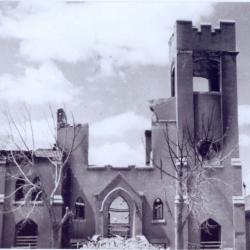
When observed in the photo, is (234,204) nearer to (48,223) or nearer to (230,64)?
(230,64)

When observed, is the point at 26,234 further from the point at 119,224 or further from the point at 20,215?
the point at 119,224

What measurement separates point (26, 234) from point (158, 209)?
8542 millimetres

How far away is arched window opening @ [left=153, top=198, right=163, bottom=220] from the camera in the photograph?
34500mm

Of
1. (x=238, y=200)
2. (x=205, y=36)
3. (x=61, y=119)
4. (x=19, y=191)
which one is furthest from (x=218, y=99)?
(x=19, y=191)

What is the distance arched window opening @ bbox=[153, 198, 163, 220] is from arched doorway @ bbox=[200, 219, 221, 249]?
2.83 m

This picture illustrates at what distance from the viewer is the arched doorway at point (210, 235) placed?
109ft

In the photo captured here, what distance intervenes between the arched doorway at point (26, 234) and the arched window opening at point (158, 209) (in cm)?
760

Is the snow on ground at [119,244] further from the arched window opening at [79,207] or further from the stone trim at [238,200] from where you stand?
the stone trim at [238,200]

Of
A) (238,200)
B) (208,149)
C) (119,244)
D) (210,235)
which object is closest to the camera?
(119,244)

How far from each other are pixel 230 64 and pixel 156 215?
440 inches

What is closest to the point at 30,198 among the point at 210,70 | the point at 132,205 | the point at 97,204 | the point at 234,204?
the point at 97,204

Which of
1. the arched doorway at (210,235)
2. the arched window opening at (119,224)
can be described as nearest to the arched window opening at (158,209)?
the arched window opening at (119,224)

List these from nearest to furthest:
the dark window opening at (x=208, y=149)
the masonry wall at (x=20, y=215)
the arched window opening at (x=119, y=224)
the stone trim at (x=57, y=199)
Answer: the masonry wall at (x=20, y=215), the stone trim at (x=57, y=199), the dark window opening at (x=208, y=149), the arched window opening at (x=119, y=224)

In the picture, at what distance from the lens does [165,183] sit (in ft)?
114
